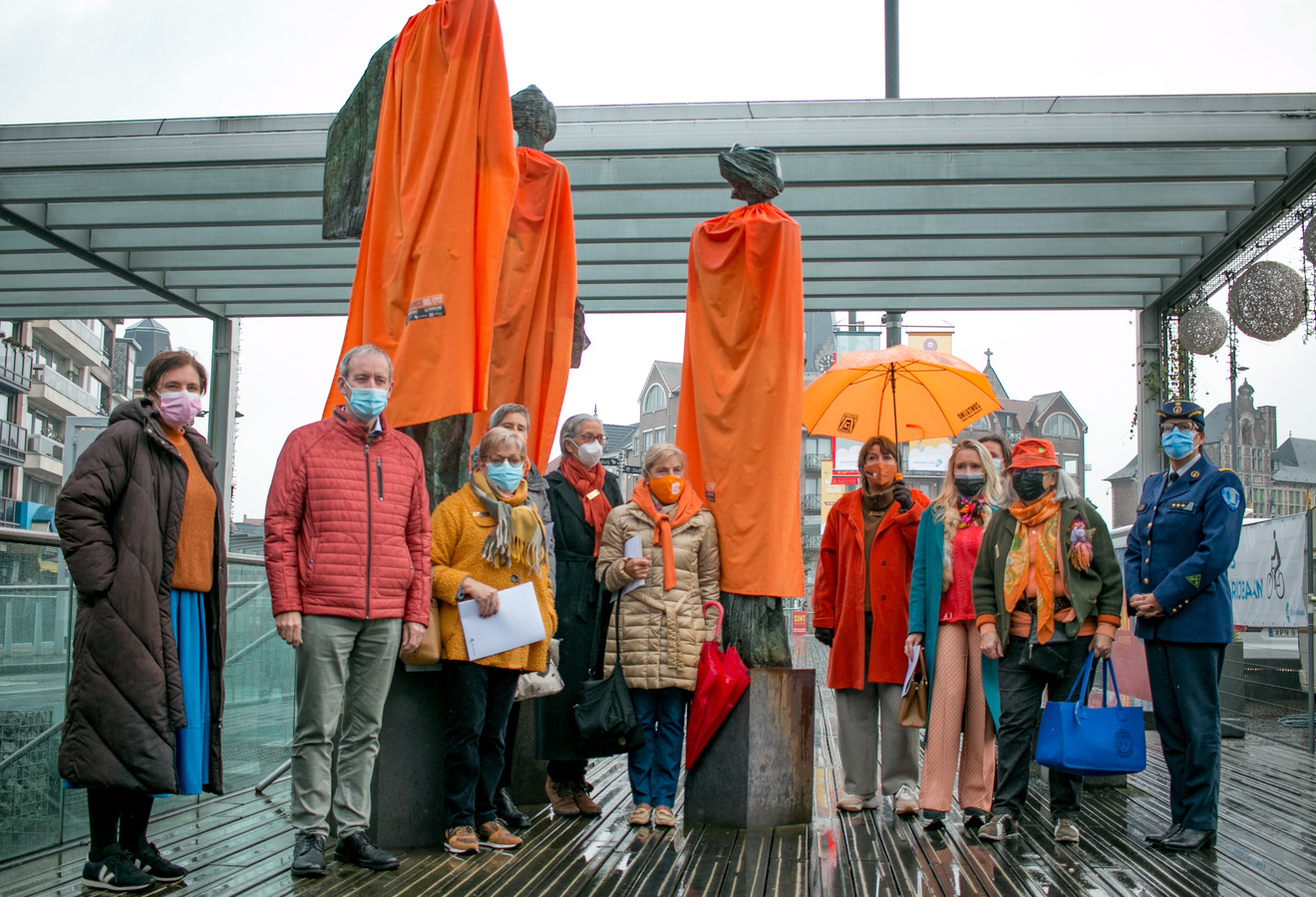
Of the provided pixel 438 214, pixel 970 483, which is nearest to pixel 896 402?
pixel 970 483

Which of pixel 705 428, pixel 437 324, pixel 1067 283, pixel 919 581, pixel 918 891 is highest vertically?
pixel 1067 283

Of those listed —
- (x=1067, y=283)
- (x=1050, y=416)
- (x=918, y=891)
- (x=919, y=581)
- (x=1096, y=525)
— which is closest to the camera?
(x=918, y=891)

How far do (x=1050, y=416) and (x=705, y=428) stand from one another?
7668 centimetres

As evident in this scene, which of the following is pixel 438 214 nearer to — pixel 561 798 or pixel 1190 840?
pixel 561 798

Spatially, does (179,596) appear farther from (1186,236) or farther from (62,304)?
(62,304)

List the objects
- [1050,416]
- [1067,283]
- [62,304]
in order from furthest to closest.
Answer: [1050,416]
[62,304]
[1067,283]

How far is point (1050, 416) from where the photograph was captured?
77.9 m

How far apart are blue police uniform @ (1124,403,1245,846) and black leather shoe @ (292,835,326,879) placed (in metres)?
3.62

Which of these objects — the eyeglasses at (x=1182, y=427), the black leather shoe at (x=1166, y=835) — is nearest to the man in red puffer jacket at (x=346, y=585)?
the black leather shoe at (x=1166, y=835)

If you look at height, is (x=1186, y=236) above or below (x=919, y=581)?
above

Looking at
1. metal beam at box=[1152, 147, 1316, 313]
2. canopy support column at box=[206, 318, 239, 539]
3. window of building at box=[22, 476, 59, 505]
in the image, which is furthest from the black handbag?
window of building at box=[22, 476, 59, 505]

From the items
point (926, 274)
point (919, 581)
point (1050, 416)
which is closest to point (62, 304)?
point (926, 274)

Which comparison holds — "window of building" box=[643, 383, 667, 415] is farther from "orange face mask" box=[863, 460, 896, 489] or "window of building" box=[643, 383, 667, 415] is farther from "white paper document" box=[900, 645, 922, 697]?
"white paper document" box=[900, 645, 922, 697]

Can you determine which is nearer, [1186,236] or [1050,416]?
[1186,236]
